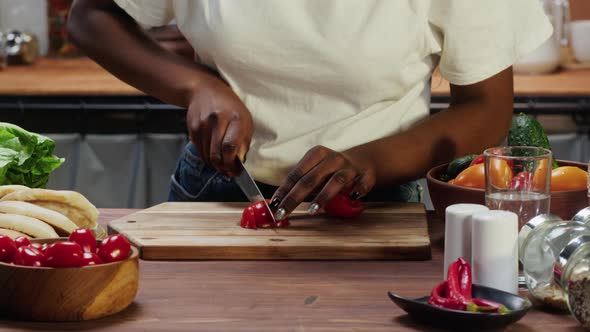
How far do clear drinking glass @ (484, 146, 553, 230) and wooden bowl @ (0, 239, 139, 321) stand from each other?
49cm

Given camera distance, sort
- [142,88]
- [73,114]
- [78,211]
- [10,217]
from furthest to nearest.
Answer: [73,114]
[142,88]
[78,211]
[10,217]

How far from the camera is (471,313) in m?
1.04

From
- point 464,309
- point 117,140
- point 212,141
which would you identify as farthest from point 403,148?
point 117,140

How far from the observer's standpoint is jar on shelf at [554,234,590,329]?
3.42ft

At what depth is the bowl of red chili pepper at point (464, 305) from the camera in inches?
41.0

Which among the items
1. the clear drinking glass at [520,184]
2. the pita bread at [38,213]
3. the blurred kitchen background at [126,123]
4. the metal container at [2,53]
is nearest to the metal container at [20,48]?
the metal container at [2,53]

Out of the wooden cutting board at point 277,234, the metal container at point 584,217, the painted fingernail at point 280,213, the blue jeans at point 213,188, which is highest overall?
the metal container at point 584,217

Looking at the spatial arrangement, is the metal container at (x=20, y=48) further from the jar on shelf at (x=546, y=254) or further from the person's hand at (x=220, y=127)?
the jar on shelf at (x=546, y=254)

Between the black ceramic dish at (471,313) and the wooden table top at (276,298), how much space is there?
17 millimetres

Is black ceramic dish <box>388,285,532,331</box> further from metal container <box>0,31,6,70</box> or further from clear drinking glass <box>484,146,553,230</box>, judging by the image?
metal container <box>0,31,6,70</box>

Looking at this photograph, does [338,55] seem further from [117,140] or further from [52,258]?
[117,140]

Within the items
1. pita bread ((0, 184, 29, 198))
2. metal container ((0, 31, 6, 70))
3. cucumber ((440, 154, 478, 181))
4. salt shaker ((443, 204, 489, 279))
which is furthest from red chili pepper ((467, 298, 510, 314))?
metal container ((0, 31, 6, 70))

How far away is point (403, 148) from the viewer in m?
1.62

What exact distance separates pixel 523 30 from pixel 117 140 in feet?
5.05
